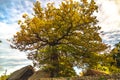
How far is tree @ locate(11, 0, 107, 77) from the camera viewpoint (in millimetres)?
35250

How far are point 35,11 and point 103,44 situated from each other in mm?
11811

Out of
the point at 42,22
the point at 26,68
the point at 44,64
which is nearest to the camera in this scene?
the point at 42,22

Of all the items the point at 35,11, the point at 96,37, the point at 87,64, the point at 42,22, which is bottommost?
the point at 87,64

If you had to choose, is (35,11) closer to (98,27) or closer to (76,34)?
(76,34)

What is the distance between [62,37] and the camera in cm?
3647

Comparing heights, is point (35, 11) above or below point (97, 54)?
above

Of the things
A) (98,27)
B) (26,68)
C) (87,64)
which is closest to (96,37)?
(98,27)

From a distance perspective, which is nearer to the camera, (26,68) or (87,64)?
(87,64)

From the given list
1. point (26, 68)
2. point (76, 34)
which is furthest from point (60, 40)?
point (26, 68)

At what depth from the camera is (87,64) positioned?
36.8 metres

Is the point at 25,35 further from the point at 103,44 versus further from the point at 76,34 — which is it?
the point at 103,44

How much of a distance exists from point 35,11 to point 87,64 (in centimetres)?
1164

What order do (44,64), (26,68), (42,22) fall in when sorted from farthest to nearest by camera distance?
(26,68), (44,64), (42,22)

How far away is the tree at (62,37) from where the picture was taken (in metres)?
35.2
